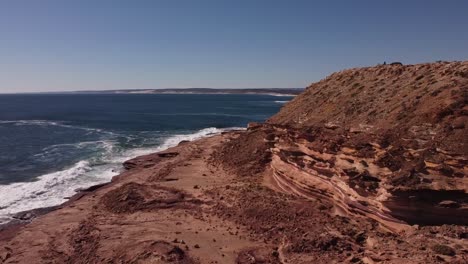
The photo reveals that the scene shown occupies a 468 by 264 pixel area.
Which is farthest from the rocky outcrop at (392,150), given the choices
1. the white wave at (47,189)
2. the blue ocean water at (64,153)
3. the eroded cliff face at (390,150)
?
the blue ocean water at (64,153)

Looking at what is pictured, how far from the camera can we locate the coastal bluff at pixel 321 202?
1655 cm

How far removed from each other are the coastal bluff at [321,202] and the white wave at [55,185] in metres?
2.39

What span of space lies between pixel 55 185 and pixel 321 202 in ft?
80.6

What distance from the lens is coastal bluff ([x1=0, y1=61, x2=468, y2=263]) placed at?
1655 centimetres

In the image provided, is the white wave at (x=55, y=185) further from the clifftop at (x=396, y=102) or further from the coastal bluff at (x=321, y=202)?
the clifftop at (x=396, y=102)

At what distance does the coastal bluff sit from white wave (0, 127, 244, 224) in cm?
239

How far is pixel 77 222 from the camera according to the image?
947 inches

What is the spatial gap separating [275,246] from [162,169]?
19.4m

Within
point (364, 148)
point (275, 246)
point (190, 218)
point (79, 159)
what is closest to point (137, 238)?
point (190, 218)

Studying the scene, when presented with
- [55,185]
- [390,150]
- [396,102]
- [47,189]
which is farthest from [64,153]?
[390,150]

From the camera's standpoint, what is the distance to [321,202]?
2242 centimetres

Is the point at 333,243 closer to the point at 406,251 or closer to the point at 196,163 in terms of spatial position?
the point at 406,251

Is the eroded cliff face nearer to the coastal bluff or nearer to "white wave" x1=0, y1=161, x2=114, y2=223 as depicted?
the coastal bluff

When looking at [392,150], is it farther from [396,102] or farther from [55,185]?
[55,185]
